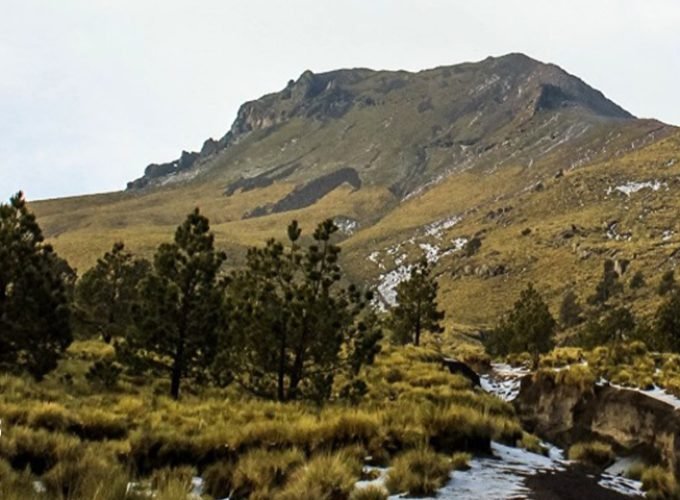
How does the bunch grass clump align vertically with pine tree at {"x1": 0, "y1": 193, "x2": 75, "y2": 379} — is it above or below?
below

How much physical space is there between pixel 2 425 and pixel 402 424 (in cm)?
656

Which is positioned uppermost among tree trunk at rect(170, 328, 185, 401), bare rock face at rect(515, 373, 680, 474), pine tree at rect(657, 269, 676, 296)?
tree trunk at rect(170, 328, 185, 401)

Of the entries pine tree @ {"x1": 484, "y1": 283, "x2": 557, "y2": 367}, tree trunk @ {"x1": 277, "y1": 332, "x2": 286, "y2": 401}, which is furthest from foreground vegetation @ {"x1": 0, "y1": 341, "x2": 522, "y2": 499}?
pine tree @ {"x1": 484, "y1": 283, "x2": 557, "y2": 367}

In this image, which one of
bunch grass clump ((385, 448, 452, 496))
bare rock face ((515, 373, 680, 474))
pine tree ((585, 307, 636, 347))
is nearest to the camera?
bunch grass clump ((385, 448, 452, 496))

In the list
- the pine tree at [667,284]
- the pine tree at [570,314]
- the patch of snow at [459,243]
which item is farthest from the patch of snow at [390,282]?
the pine tree at [667,284]

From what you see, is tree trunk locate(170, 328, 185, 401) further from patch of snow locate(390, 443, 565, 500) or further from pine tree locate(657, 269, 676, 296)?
pine tree locate(657, 269, 676, 296)

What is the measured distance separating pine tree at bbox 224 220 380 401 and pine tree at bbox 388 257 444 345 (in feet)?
94.6

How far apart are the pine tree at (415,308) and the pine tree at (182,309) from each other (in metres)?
29.4

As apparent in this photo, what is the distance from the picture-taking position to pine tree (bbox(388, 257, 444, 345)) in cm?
5172

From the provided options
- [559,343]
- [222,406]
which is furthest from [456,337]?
[222,406]

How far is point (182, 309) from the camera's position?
75.7ft

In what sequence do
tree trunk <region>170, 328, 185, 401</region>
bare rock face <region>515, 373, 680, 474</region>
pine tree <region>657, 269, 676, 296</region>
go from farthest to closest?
1. pine tree <region>657, 269, 676, 296</region>
2. tree trunk <region>170, 328, 185, 401</region>
3. bare rock face <region>515, 373, 680, 474</region>

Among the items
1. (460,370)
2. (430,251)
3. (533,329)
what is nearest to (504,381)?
(460,370)

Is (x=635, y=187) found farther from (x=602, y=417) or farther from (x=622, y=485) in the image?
(x=622, y=485)
